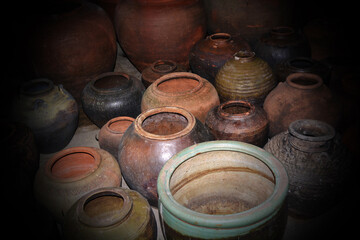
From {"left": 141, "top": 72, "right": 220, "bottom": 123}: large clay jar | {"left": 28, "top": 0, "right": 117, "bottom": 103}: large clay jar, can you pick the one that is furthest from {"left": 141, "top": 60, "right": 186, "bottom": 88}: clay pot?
{"left": 28, "top": 0, "right": 117, "bottom": 103}: large clay jar

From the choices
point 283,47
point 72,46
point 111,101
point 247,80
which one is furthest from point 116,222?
point 283,47

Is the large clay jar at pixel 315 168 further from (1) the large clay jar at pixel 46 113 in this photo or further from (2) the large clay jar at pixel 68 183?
(1) the large clay jar at pixel 46 113

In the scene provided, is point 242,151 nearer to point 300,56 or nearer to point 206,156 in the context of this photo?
point 206,156

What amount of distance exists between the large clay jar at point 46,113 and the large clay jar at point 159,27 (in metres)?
1.79

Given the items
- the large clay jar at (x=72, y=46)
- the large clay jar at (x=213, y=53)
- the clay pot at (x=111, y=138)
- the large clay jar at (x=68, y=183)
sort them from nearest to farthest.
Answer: the large clay jar at (x=68, y=183) → the clay pot at (x=111, y=138) → the large clay jar at (x=72, y=46) → the large clay jar at (x=213, y=53)

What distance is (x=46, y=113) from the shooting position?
161 inches

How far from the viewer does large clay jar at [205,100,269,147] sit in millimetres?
3537

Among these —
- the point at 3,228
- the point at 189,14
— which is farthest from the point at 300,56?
the point at 3,228

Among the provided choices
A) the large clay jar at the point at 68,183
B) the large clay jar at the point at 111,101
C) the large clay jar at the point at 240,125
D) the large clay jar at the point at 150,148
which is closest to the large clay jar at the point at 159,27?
the large clay jar at the point at 111,101

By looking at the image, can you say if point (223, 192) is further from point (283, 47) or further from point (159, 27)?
point (159, 27)

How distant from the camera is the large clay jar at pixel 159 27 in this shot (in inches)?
205

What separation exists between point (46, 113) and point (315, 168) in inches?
136

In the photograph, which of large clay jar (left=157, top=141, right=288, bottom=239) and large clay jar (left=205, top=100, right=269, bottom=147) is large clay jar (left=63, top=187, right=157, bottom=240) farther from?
large clay jar (left=205, top=100, right=269, bottom=147)

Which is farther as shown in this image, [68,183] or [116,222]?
[68,183]
